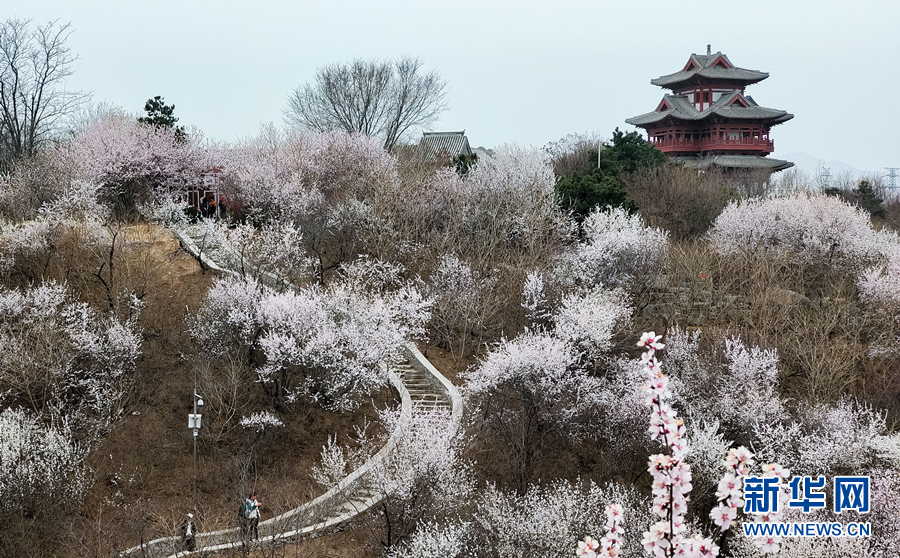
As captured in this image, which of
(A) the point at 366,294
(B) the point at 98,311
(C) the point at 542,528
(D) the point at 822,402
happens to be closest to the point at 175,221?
(B) the point at 98,311

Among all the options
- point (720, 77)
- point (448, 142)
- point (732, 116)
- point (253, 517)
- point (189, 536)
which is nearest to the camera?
point (189, 536)

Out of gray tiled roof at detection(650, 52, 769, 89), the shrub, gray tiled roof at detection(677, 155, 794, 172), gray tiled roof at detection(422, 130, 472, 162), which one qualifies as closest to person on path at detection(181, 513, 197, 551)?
the shrub

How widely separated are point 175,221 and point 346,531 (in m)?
19.7

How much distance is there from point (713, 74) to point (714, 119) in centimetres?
320

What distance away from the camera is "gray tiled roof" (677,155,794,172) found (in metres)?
51.6

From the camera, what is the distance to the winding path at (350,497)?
59.8 ft

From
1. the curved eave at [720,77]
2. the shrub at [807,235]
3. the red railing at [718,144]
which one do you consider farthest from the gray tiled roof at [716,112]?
the shrub at [807,235]

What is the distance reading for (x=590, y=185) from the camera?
1367 inches

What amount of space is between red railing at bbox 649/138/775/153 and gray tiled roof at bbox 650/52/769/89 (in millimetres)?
4037

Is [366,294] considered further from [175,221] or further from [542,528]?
[175,221]

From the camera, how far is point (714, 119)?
5306 cm

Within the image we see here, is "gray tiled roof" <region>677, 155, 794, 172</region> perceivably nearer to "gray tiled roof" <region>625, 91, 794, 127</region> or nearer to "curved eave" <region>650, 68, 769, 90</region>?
"gray tiled roof" <region>625, 91, 794, 127</region>

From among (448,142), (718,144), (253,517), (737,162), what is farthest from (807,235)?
(448,142)

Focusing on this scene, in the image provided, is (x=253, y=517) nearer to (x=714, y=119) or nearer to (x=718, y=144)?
(x=718, y=144)
